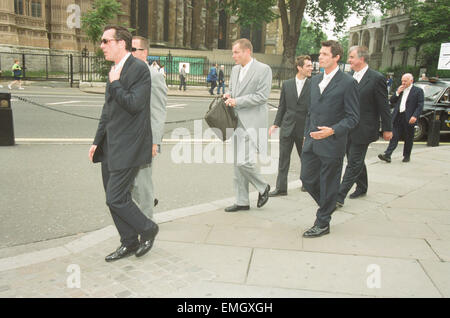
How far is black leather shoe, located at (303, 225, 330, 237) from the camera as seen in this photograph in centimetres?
434

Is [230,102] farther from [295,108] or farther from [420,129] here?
[420,129]

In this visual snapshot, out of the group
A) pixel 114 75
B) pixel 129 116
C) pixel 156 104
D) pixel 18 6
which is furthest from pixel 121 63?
pixel 18 6

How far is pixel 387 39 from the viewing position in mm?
58438

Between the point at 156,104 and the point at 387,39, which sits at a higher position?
the point at 387,39

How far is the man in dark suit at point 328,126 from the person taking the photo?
4184 mm

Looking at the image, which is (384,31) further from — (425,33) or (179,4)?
(179,4)

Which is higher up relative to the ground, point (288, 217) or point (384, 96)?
point (384, 96)

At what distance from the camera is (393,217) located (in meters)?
5.12

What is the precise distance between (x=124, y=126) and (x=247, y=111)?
190 cm

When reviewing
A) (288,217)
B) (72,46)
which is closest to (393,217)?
(288,217)

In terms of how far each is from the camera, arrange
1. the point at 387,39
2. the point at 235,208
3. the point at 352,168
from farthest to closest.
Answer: the point at 387,39, the point at 352,168, the point at 235,208

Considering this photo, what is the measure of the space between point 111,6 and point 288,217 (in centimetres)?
2356


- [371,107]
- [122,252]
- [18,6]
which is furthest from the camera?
[18,6]

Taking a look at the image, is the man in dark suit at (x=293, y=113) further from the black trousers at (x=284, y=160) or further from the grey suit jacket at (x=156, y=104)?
the grey suit jacket at (x=156, y=104)
